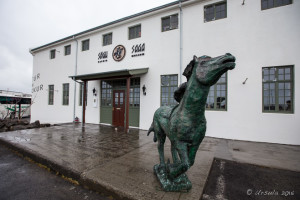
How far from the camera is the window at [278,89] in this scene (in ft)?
17.3

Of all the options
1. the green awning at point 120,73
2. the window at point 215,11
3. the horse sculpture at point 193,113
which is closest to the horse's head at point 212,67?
the horse sculpture at point 193,113

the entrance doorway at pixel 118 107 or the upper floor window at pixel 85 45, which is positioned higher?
the upper floor window at pixel 85 45

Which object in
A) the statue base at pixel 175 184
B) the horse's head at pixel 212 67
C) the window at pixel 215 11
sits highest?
the window at pixel 215 11

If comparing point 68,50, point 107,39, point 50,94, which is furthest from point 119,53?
point 50,94

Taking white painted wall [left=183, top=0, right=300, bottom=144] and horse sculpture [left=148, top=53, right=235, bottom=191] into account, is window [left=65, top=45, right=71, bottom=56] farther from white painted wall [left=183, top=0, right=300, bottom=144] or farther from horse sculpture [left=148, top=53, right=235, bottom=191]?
horse sculpture [left=148, top=53, right=235, bottom=191]

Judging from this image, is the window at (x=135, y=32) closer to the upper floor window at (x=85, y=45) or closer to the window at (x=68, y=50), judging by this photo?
the upper floor window at (x=85, y=45)

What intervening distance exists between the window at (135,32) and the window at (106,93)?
3471mm

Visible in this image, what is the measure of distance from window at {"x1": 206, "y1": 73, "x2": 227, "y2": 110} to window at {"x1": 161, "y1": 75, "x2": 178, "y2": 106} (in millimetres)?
1816

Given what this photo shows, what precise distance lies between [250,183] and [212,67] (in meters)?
2.54

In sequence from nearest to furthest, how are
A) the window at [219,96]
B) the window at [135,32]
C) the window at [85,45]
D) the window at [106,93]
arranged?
the window at [219,96] → the window at [135,32] → the window at [106,93] → the window at [85,45]

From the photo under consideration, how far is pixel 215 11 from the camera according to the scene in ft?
21.3

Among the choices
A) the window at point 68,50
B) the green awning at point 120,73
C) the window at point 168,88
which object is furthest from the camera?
the window at point 68,50

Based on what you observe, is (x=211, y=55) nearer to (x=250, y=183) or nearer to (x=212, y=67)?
(x=250, y=183)

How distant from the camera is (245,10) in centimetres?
587
